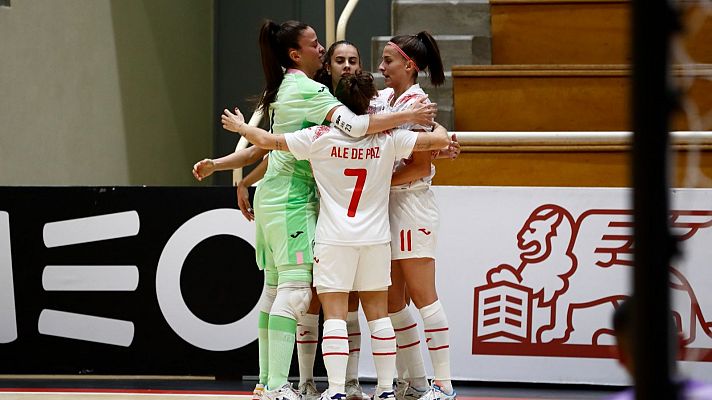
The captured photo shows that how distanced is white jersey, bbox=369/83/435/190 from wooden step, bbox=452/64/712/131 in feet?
8.46

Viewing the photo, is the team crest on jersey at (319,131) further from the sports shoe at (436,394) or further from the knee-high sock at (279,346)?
the sports shoe at (436,394)

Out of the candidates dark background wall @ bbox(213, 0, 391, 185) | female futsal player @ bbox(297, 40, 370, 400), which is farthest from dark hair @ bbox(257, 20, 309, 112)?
dark background wall @ bbox(213, 0, 391, 185)

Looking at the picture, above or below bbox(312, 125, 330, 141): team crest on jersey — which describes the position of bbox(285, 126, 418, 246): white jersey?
below

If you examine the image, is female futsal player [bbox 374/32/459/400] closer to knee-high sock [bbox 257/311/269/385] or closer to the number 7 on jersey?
the number 7 on jersey

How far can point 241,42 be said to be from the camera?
10117 mm

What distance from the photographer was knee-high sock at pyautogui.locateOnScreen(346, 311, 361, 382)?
4.46m

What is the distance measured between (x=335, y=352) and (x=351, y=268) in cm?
35

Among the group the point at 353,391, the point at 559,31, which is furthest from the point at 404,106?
the point at 559,31

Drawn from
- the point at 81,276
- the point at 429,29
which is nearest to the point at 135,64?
the point at 429,29

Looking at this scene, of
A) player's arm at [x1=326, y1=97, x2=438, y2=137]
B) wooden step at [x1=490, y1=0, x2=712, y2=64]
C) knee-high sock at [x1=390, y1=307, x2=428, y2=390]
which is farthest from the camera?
wooden step at [x1=490, y1=0, x2=712, y2=64]

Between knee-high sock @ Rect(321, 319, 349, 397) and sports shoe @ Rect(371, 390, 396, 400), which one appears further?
sports shoe @ Rect(371, 390, 396, 400)

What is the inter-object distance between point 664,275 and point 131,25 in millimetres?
8087

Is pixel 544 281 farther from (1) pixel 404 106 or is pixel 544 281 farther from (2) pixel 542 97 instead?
(2) pixel 542 97

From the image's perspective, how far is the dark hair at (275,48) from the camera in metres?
4.23
